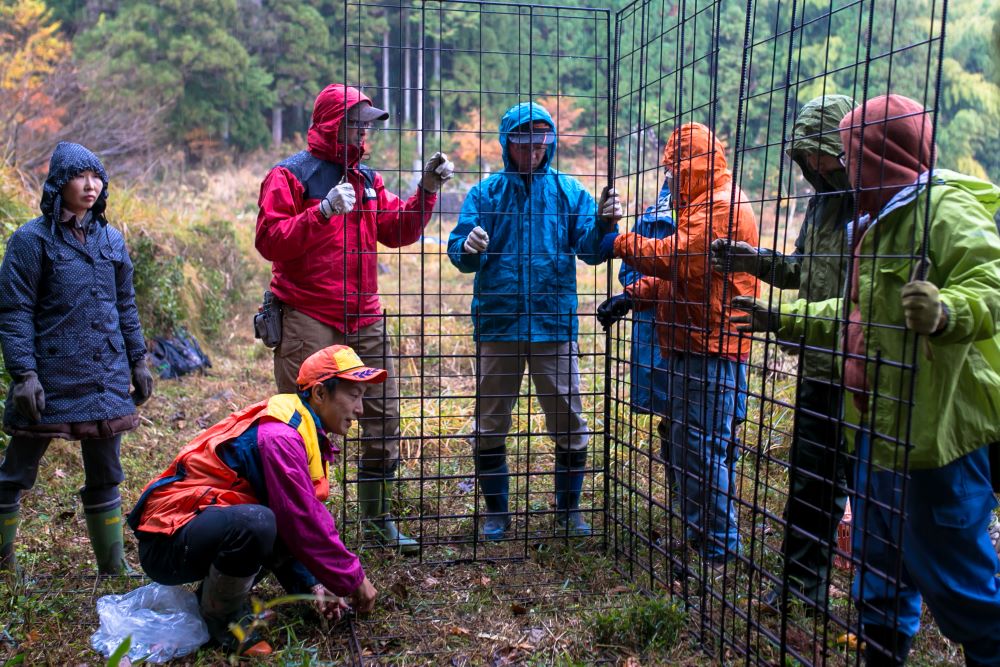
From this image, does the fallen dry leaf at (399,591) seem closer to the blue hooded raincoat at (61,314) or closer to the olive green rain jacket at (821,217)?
the blue hooded raincoat at (61,314)

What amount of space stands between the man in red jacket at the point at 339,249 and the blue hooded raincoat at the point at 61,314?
0.68 metres

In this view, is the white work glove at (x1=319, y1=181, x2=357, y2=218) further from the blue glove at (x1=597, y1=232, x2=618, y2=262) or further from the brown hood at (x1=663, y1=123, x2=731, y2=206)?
the brown hood at (x1=663, y1=123, x2=731, y2=206)

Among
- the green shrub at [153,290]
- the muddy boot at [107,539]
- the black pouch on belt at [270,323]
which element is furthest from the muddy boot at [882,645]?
the green shrub at [153,290]

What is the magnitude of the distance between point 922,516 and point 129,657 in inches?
96.8

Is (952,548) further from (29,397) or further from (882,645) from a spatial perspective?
(29,397)

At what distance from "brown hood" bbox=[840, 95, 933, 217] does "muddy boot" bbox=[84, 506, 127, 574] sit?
3.05 meters

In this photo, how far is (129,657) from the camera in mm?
2629

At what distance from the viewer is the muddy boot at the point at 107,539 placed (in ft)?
10.9

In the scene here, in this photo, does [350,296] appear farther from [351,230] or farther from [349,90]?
[349,90]

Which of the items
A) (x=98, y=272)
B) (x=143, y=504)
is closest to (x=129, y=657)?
(x=143, y=504)

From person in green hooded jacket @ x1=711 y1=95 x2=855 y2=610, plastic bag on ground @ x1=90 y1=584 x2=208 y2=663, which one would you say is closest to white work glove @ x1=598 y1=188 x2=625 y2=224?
person in green hooded jacket @ x1=711 y1=95 x2=855 y2=610

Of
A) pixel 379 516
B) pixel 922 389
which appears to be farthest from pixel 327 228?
pixel 922 389

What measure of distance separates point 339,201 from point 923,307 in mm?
2212

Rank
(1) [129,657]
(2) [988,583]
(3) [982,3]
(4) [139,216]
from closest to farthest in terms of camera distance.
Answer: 1. (2) [988,583]
2. (1) [129,657]
3. (4) [139,216]
4. (3) [982,3]
